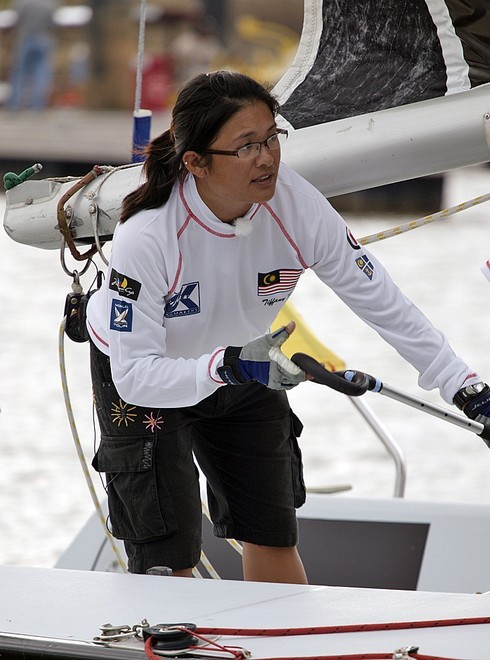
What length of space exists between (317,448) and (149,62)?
825cm

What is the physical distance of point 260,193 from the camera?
1908mm

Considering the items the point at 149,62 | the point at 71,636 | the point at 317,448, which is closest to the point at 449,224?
the point at 149,62

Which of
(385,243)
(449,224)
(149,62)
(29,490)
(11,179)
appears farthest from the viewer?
(149,62)

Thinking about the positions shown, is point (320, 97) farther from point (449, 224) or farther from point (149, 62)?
point (149, 62)

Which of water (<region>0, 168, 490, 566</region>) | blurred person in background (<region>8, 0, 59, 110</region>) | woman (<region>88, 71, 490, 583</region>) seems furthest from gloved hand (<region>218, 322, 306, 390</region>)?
blurred person in background (<region>8, 0, 59, 110</region>)

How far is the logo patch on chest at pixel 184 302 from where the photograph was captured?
Answer: 6.49ft

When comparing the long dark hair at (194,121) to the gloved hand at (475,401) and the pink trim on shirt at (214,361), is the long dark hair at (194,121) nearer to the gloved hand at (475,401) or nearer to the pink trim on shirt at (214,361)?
the pink trim on shirt at (214,361)

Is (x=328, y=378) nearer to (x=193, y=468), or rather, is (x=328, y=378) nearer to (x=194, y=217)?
(x=194, y=217)

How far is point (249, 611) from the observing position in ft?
5.93

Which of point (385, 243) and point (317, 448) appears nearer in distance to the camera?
point (317, 448)

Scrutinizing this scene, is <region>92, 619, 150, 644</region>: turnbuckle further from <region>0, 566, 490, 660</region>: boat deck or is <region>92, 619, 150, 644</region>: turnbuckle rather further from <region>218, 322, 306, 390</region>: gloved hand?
<region>218, 322, 306, 390</region>: gloved hand

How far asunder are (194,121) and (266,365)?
40cm

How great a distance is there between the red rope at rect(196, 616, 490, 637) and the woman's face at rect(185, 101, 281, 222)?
620mm

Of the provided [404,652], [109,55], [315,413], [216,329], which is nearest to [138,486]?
[216,329]
